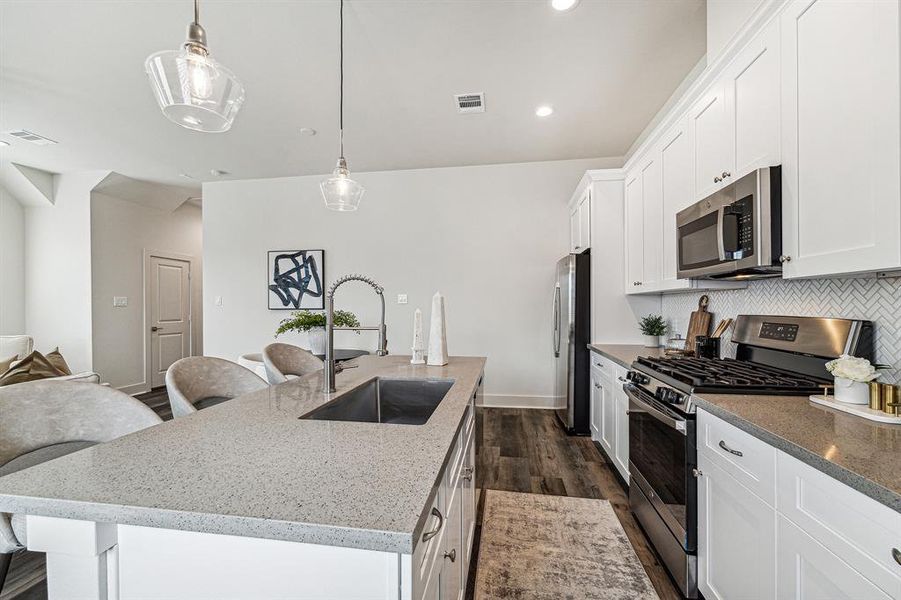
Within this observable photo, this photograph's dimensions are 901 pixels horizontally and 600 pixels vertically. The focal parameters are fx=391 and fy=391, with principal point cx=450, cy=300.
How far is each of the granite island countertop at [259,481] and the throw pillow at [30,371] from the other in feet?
7.05

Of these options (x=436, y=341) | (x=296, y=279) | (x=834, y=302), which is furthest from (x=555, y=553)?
(x=296, y=279)

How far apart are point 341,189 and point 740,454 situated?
2.36m

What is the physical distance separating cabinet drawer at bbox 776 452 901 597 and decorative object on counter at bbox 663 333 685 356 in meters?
1.71

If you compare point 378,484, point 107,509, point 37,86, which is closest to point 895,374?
point 378,484

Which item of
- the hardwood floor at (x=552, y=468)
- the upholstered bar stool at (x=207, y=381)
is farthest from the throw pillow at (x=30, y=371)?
the hardwood floor at (x=552, y=468)

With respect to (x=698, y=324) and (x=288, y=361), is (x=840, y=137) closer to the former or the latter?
(x=698, y=324)

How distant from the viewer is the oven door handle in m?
1.58

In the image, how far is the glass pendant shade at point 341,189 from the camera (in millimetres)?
2426

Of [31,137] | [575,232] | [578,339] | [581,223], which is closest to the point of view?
[578,339]

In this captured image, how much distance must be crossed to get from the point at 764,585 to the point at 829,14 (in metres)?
1.80

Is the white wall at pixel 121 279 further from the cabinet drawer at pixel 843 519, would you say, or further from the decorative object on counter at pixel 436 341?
the cabinet drawer at pixel 843 519

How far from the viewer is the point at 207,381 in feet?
5.74

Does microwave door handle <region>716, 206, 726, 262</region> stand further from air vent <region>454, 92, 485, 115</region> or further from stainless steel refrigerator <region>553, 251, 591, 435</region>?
air vent <region>454, 92, 485, 115</region>

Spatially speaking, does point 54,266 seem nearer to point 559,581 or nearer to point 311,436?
point 311,436
